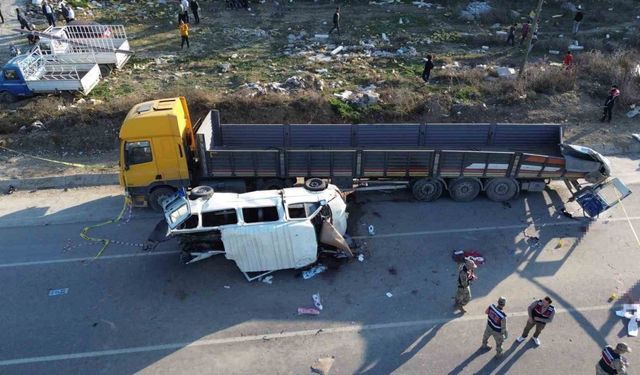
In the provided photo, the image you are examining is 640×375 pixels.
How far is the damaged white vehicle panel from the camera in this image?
962 cm

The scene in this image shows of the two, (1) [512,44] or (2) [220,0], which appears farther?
(2) [220,0]

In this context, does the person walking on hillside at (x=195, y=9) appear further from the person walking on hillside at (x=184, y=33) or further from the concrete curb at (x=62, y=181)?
the concrete curb at (x=62, y=181)

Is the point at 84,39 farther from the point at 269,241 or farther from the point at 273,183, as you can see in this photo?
the point at 269,241

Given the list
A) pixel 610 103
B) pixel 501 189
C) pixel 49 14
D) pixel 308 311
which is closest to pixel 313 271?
pixel 308 311

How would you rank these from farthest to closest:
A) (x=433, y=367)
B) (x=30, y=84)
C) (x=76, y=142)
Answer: (x=30, y=84), (x=76, y=142), (x=433, y=367)

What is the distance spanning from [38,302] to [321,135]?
7.47 m

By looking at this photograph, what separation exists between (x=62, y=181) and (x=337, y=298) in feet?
29.3

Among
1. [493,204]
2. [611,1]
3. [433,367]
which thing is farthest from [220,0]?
[433,367]

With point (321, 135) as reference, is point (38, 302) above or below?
below

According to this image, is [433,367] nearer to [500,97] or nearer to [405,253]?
[405,253]

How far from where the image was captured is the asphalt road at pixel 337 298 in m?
8.48

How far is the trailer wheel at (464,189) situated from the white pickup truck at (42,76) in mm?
12591

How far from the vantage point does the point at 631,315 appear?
9.25 meters

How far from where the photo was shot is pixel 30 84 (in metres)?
16.3
